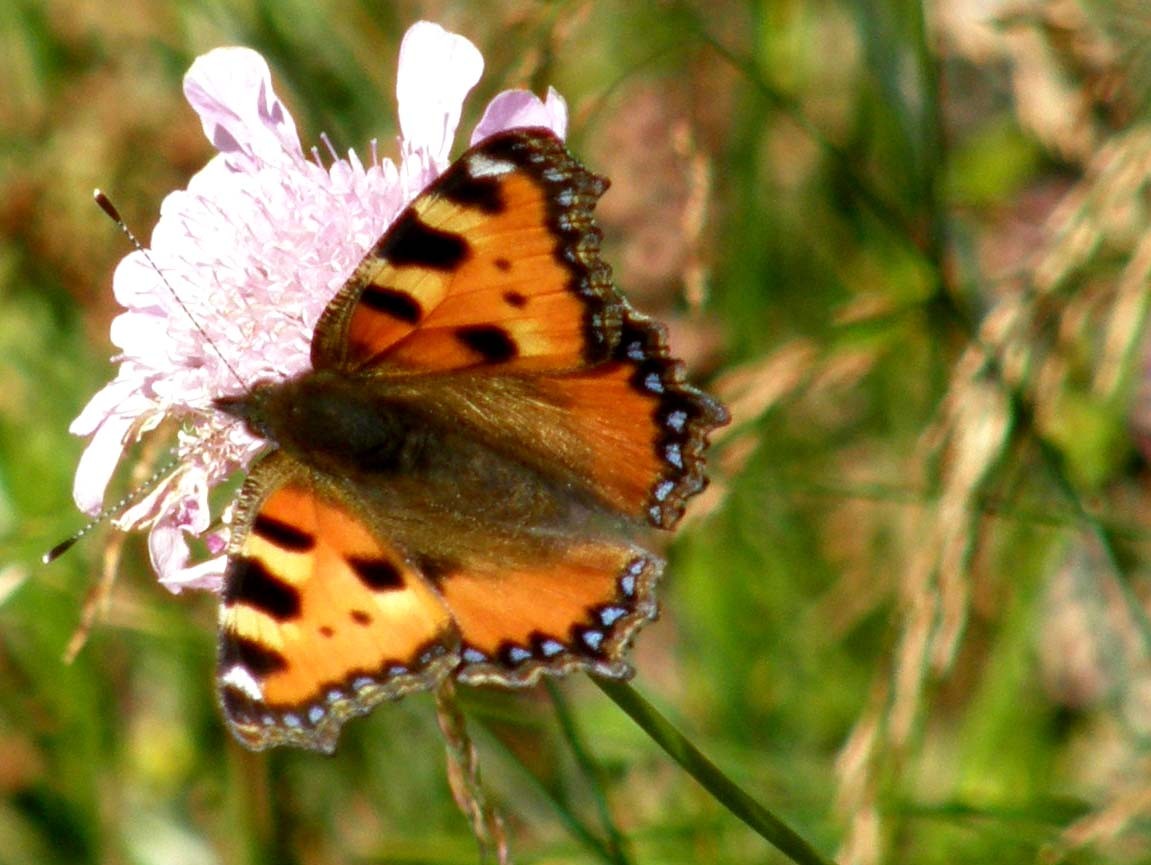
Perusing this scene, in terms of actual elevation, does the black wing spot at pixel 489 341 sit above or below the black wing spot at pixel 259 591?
above

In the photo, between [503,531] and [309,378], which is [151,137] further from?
[503,531]

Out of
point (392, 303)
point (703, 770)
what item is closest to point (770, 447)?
point (392, 303)

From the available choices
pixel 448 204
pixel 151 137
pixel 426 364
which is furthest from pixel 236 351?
pixel 151 137

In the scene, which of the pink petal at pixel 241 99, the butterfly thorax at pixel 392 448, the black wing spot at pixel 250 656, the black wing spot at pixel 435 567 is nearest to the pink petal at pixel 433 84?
the pink petal at pixel 241 99

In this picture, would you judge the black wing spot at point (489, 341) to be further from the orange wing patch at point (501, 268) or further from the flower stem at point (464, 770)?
the flower stem at point (464, 770)

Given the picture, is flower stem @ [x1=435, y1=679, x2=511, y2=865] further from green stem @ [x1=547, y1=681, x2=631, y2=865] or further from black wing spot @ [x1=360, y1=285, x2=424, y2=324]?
black wing spot @ [x1=360, y1=285, x2=424, y2=324]

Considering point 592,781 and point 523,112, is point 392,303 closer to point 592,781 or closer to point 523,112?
point 523,112
